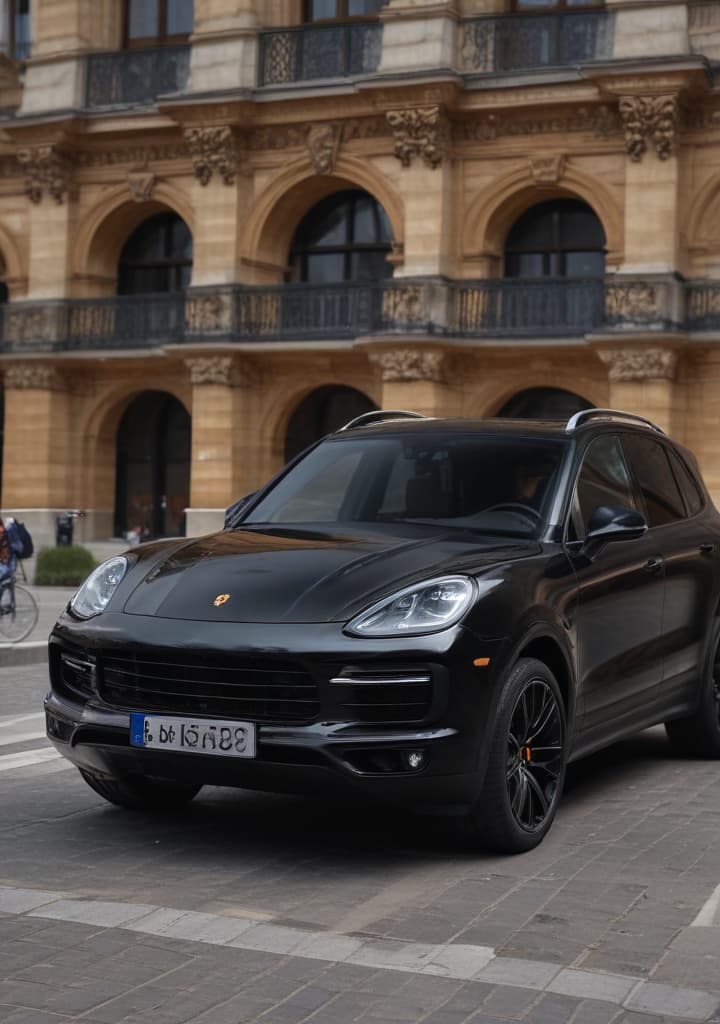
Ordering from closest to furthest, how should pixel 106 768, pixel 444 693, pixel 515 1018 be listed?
pixel 515 1018
pixel 444 693
pixel 106 768

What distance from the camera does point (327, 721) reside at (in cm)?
556

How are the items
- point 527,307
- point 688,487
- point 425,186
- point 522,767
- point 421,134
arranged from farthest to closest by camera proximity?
point 425,186, point 421,134, point 527,307, point 688,487, point 522,767

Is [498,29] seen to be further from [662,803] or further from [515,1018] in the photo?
[515,1018]

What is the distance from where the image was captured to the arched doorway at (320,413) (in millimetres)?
34469

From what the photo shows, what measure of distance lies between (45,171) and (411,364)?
1024cm

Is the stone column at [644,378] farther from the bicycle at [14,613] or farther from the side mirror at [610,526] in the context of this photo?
the side mirror at [610,526]

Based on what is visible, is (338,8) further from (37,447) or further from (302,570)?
(302,570)

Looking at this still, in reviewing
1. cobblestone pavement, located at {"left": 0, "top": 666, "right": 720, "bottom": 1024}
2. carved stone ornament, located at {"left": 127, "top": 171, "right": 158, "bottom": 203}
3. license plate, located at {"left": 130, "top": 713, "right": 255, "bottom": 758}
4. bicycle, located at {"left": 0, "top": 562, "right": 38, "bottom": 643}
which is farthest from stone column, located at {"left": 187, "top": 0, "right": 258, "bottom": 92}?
license plate, located at {"left": 130, "top": 713, "right": 255, "bottom": 758}

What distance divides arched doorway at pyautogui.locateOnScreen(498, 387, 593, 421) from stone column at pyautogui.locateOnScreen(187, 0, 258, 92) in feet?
27.2

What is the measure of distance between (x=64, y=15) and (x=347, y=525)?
100 feet

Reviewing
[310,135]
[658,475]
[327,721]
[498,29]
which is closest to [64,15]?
[310,135]

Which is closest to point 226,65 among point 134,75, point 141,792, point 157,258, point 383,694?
point 134,75

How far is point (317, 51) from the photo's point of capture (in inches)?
1262

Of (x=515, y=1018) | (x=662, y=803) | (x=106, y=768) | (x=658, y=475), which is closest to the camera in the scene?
(x=515, y=1018)
